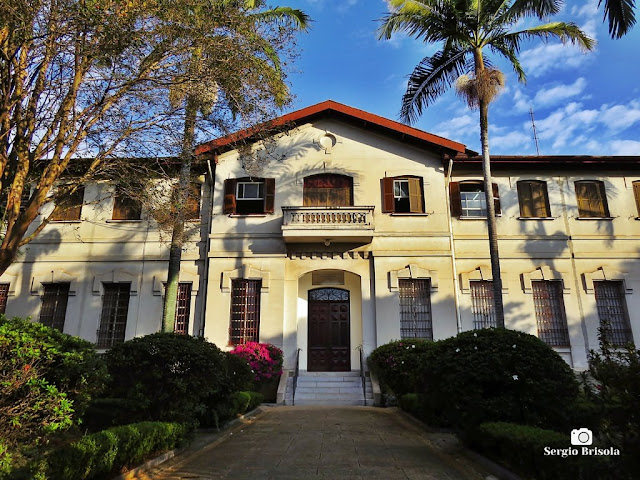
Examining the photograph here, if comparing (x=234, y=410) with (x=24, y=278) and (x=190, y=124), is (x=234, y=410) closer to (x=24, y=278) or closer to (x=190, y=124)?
(x=190, y=124)

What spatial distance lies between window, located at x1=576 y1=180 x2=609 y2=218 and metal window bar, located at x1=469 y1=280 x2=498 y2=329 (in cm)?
475

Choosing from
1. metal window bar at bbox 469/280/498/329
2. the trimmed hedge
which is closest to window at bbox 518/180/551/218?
metal window bar at bbox 469/280/498/329

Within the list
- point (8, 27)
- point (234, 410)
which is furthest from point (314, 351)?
point (8, 27)

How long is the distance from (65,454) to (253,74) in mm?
6616

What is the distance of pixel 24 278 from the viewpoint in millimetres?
16484

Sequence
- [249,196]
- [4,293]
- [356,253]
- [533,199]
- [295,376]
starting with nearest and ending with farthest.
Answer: [295,376], [356,253], [4,293], [249,196], [533,199]

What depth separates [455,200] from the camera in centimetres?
1680

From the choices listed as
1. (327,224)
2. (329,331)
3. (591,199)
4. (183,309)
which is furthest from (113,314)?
(591,199)

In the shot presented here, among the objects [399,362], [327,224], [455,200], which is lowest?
[399,362]

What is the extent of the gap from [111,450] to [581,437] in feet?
18.6

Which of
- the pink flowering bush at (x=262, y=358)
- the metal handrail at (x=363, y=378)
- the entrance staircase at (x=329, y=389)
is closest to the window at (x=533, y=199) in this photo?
the metal handrail at (x=363, y=378)

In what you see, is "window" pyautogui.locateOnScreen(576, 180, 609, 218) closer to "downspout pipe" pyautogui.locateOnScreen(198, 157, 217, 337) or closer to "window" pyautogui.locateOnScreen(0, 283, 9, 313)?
"downspout pipe" pyautogui.locateOnScreen(198, 157, 217, 337)

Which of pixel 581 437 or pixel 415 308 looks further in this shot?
pixel 415 308

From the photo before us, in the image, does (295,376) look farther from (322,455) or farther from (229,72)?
(229,72)
